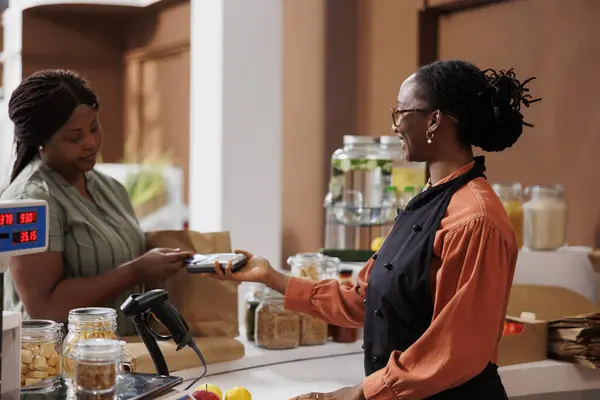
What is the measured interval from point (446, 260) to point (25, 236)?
2.57 ft

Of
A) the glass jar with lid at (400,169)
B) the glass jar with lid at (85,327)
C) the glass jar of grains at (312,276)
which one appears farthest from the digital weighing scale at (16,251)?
the glass jar with lid at (400,169)

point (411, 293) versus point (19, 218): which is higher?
point (19, 218)

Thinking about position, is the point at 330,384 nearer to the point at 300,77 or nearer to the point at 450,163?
the point at 450,163

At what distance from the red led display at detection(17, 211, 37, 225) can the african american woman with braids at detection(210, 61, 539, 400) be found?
72 cm

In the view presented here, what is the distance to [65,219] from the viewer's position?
225 centimetres

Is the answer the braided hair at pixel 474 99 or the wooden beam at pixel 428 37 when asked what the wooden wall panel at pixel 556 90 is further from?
the braided hair at pixel 474 99

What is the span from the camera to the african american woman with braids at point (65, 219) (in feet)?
7.14

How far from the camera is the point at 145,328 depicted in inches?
68.6

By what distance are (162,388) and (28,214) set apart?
0.41 metres

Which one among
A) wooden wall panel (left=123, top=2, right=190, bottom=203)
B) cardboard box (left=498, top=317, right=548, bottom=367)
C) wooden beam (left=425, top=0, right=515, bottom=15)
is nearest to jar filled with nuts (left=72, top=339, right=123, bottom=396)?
cardboard box (left=498, top=317, right=548, bottom=367)

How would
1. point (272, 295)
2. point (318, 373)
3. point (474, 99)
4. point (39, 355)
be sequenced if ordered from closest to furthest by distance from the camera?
point (39, 355) → point (474, 99) → point (318, 373) → point (272, 295)

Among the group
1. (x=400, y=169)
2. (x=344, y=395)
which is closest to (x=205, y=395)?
(x=344, y=395)

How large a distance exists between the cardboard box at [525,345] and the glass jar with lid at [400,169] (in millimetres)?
836

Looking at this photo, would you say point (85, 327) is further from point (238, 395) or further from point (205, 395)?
point (238, 395)
